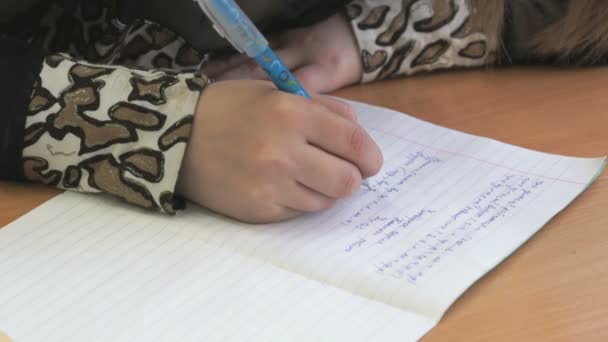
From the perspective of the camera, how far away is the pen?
50cm

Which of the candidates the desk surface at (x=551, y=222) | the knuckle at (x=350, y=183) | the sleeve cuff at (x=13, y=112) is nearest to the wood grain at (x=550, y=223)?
the desk surface at (x=551, y=222)

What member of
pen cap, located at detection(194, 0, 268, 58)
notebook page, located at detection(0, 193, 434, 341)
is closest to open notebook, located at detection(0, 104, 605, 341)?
notebook page, located at detection(0, 193, 434, 341)

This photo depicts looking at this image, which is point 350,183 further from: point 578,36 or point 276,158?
point 578,36

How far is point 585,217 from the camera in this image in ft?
1.58

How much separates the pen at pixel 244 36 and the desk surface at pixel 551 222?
5.4 inches

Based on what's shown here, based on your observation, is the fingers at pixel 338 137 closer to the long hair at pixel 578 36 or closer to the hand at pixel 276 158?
the hand at pixel 276 158

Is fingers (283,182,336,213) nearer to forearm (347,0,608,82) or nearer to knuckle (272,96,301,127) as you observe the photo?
knuckle (272,96,301,127)

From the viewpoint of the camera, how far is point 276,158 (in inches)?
19.6

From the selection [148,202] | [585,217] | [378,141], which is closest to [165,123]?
[148,202]

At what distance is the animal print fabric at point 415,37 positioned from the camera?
27.8 inches

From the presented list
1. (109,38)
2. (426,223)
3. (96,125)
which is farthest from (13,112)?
(426,223)

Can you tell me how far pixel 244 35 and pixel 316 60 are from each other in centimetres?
21

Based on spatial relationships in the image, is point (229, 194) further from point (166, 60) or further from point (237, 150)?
point (166, 60)

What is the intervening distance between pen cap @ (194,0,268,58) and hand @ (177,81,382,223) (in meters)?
0.03
